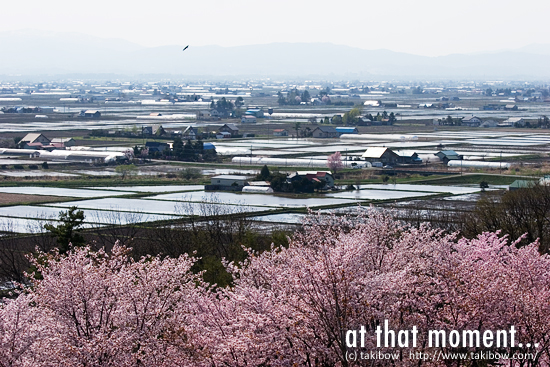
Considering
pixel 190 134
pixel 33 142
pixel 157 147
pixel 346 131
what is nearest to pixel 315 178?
pixel 157 147

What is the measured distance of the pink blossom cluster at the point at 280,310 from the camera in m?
10.3

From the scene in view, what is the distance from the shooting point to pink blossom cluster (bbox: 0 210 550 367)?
1026 cm

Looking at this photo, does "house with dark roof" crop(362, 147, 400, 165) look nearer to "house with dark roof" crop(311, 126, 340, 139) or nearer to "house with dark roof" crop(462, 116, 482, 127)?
"house with dark roof" crop(311, 126, 340, 139)

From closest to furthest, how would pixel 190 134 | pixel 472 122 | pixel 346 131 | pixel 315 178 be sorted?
1. pixel 315 178
2. pixel 190 134
3. pixel 346 131
4. pixel 472 122

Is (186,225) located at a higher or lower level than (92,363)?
lower

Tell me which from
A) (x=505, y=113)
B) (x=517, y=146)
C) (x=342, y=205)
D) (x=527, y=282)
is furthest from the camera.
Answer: (x=505, y=113)

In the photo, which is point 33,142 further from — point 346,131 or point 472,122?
point 472,122

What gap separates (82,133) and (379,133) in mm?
24960

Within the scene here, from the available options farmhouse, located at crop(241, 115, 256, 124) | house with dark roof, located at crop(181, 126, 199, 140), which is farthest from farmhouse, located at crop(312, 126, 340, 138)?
farmhouse, located at crop(241, 115, 256, 124)

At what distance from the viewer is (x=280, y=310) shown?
10523 millimetres

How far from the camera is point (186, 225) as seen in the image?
90.8 ft

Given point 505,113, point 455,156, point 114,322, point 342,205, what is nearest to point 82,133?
point 455,156

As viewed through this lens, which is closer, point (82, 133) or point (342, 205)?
point (342, 205)

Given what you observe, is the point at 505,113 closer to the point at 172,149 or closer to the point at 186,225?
the point at 172,149
